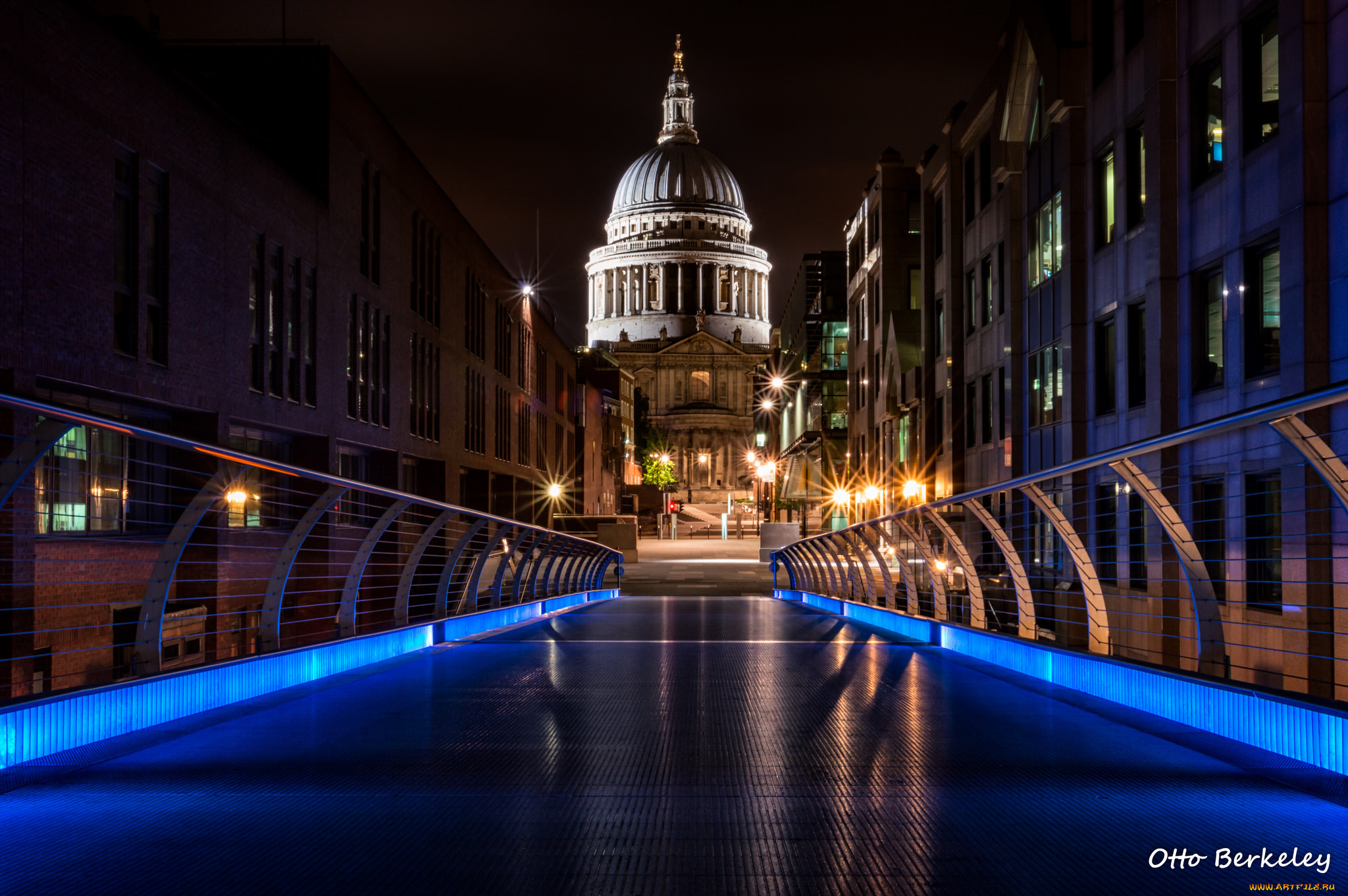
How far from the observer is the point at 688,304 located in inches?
7397

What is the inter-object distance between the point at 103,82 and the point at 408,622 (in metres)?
13.2

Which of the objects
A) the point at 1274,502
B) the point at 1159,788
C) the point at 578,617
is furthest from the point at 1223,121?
the point at 1159,788

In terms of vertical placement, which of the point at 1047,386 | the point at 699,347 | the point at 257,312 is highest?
the point at 699,347

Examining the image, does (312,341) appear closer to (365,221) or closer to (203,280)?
(365,221)

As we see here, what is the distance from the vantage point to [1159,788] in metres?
4.80

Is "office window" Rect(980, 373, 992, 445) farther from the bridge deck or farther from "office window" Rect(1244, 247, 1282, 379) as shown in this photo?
the bridge deck

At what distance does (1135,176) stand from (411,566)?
18.7 metres

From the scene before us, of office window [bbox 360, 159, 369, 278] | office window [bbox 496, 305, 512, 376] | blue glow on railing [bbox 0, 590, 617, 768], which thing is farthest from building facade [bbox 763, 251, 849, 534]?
blue glow on railing [bbox 0, 590, 617, 768]

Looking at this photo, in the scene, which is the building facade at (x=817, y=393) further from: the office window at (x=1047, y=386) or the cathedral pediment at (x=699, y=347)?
the cathedral pediment at (x=699, y=347)

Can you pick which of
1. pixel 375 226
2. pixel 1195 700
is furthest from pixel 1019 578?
pixel 375 226

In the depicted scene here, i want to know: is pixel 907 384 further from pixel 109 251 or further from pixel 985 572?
pixel 109 251

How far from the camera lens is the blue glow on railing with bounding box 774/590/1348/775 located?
5.07 metres

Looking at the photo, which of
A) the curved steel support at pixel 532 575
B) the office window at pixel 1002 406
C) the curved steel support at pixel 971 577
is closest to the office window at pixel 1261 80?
the curved steel support at pixel 971 577

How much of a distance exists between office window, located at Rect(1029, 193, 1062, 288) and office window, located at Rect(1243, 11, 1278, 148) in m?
7.73
